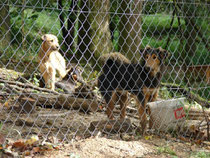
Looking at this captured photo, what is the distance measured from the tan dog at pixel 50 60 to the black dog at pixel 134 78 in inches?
58.7

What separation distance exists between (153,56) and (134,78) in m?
0.54

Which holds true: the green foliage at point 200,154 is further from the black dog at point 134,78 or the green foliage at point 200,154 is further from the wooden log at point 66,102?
the wooden log at point 66,102

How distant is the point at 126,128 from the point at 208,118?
1412 mm

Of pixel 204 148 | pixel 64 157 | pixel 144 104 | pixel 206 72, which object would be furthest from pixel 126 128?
pixel 206 72

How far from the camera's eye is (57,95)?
5777 mm

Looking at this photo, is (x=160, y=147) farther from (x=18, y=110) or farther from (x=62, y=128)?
(x=18, y=110)

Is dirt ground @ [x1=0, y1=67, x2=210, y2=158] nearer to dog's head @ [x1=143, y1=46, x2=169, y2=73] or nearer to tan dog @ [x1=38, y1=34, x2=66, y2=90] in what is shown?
dog's head @ [x1=143, y1=46, x2=169, y2=73]

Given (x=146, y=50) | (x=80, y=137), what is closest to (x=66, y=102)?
(x=80, y=137)

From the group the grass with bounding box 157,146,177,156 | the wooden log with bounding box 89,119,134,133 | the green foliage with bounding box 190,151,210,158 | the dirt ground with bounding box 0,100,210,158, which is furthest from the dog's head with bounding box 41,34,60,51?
the green foliage with bounding box 190,151,210,158

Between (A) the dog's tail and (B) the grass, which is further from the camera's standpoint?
(A) the dog's tail

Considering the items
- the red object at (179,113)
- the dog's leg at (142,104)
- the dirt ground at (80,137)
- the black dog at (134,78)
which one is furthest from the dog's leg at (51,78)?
the red object at (179,113)

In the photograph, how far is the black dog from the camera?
5.31 metres

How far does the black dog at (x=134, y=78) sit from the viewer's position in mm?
5309

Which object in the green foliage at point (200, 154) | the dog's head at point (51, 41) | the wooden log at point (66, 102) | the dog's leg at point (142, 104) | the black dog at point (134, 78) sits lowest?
the green foliage at point (200, 154)
